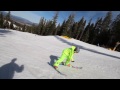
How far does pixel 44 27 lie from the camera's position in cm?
7600

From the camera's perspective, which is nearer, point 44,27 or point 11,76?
point 11,76

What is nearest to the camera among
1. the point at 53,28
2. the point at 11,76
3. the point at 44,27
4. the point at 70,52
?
the point at 11,76

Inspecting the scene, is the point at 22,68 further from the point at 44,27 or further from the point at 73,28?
the point at 44,27
